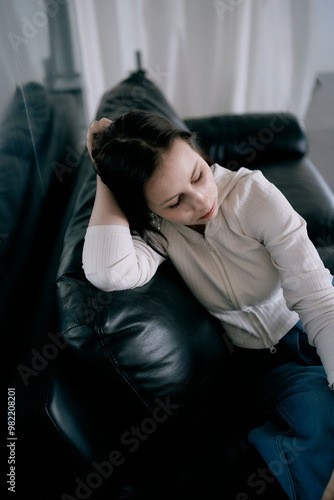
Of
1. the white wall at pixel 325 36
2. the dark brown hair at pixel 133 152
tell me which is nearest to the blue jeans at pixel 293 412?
the dark brown hair at pixel 133 152

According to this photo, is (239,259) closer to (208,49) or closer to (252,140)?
(252,140)

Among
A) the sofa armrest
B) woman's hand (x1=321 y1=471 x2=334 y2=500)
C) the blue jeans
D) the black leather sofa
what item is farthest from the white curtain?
woman's hand (x1=321 y1=471 x2=334 y2=500)

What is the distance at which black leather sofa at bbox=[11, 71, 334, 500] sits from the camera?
2.54 feet

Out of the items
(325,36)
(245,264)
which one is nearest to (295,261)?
(245,264)

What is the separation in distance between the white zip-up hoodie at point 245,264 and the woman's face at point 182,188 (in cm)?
8

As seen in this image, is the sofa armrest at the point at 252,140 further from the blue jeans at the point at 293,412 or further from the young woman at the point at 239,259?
the blue jeans at the point at 293,412

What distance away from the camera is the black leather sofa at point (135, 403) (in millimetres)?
773

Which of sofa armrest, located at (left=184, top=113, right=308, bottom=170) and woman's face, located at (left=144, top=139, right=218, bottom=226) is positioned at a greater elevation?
woman's face, located at (left=144, top=139, right=218, bottom=226)

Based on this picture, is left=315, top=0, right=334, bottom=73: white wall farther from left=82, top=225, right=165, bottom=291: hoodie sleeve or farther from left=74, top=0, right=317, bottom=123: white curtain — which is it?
left=82, top=225, right=165, bottom=291: hoodie sleeve

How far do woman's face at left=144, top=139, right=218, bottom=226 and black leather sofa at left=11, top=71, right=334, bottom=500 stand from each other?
0.57ft

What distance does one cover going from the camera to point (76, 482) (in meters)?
0.81

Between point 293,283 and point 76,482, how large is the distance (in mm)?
631

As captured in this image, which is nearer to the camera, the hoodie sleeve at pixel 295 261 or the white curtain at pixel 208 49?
the hoodie sleeve at pixel 295 261

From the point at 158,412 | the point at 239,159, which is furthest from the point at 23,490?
the point at 239,159
